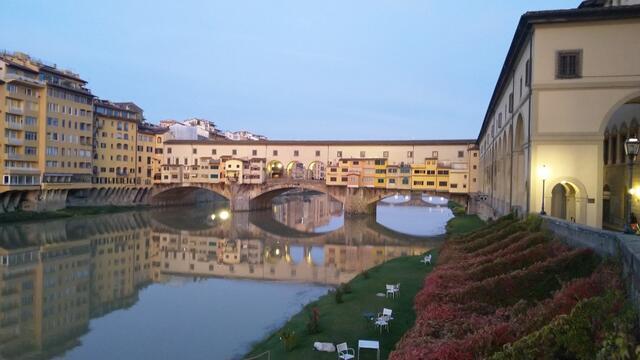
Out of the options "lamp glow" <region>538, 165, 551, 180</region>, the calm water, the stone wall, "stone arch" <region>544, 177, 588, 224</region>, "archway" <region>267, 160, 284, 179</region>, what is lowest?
the calm water

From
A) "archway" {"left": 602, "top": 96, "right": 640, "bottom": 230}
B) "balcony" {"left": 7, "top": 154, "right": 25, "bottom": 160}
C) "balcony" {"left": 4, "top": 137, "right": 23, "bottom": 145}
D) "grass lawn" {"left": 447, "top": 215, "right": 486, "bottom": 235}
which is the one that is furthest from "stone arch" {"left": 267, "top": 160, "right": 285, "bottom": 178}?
"archway" {"left": 602, "top": 96, "right": 640, "bottom": 230}

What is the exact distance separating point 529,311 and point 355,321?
663 cm

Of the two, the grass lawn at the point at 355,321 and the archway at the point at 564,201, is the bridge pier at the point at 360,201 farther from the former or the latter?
the archway at the point at 564,201

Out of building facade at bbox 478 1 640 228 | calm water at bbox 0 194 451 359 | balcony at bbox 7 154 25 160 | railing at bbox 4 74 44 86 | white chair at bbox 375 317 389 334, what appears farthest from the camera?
balcony at bbox 7 154 25 160

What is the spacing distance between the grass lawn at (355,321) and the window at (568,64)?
380 inches

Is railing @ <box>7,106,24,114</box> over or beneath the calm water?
over

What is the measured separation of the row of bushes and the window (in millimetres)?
7333

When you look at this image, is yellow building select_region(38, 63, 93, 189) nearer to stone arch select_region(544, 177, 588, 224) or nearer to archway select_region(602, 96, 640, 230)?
stone arch select_region(544, 177, 588, 224)

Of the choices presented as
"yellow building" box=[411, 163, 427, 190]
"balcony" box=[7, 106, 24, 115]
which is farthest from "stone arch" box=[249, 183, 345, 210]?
"balcony" box=[7, 106, 24, 115]

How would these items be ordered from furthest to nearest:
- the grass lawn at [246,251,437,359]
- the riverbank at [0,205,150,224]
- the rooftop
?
the rooftop < the riverbank at [0,205,150,224] < the grass lawn at [246,251,437,359]

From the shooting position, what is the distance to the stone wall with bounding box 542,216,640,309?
6.64 meters

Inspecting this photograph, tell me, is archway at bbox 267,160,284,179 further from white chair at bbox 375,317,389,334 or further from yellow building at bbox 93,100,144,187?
Answer: white chair at bbox 375,317,389,334

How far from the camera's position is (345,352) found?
11125 millimetres

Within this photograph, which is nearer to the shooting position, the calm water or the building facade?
the calm water
